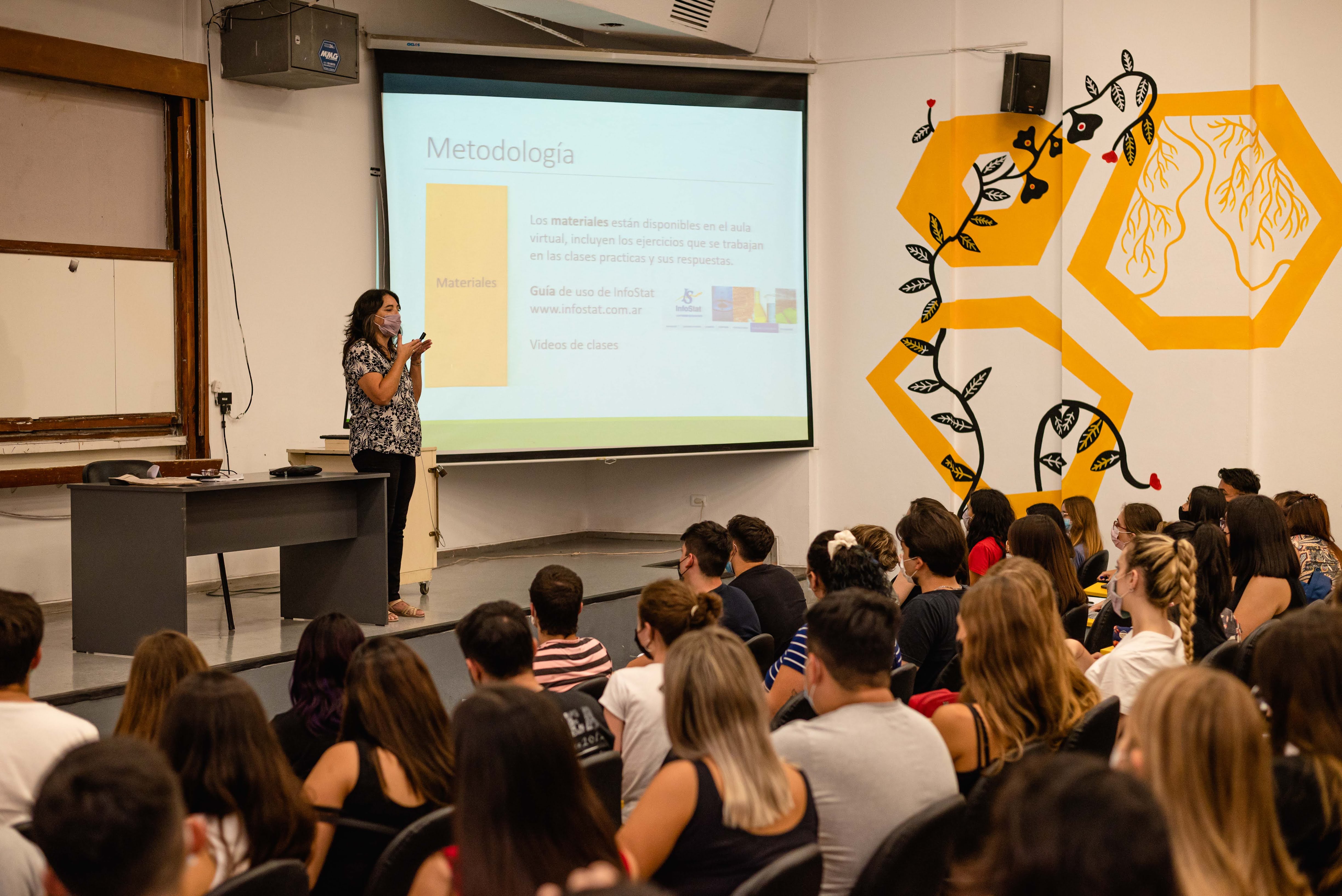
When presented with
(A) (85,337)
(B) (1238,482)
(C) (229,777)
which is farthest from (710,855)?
(A) (85,337)

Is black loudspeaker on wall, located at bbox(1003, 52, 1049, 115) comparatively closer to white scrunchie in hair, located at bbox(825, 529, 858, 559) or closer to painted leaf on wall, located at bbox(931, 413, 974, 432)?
painted leaf on wall, located at bbox(931, 413, 974, 432)

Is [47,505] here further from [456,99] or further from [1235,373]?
[1235,373]

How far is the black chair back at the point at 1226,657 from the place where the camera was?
9.56ft

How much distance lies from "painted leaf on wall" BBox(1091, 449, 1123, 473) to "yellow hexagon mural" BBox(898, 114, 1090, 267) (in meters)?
1.22

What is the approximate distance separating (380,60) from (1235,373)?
518 cm

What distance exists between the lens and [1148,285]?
666 cm

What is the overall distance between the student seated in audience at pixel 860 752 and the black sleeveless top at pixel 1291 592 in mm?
2047

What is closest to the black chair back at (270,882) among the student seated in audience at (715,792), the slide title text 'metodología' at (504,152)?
the student seated in audience at (715,792)

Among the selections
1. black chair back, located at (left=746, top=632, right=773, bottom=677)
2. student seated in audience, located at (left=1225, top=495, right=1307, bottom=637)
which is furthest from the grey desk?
student seated in audience, located at (left=1225, top=495, right=1307, bottom=637)

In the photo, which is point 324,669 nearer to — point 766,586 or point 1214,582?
point 766,586

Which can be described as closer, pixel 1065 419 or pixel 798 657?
pixel 798 657

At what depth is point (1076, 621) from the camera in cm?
373

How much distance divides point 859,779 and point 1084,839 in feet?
2.86

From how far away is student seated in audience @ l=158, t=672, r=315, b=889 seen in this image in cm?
167
